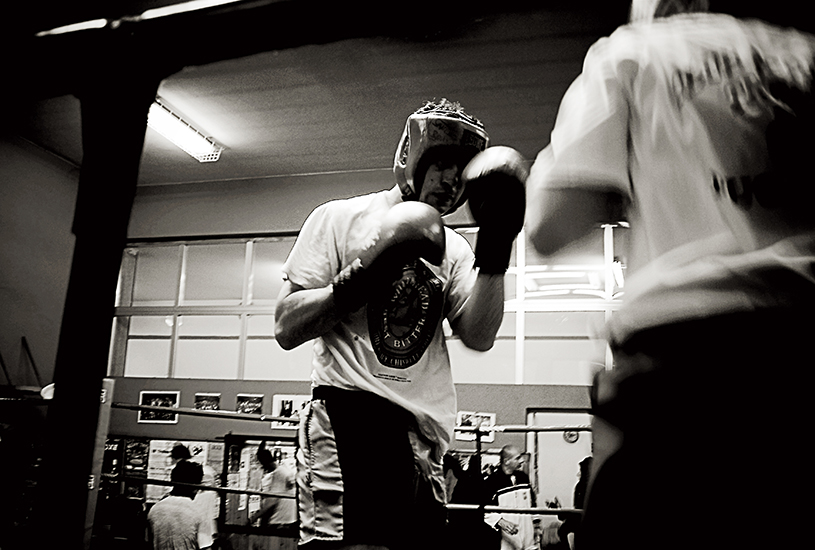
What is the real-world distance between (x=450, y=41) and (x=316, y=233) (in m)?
3.69

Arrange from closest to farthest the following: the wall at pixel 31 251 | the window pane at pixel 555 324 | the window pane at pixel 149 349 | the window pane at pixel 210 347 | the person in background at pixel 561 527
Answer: the person in background at pixel 561 527
the wall at pixel 31 251
the window pane at pixel 555 324
the window pane at pixel 210 347
the window pane at pixel 149 349

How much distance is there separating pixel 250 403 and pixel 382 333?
5956 mm

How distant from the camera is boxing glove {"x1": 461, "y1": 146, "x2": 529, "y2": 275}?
4.13 feet

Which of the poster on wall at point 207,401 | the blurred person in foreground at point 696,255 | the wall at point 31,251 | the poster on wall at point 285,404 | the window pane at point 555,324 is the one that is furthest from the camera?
the window pane at point 555,324

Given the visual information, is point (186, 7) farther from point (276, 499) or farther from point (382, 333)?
point (276, 499)

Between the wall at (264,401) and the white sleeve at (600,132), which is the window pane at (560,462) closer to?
the wall at (264,401)

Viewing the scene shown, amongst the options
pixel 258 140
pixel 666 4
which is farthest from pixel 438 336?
pixel 258 140

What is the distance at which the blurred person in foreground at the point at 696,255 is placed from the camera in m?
0.62

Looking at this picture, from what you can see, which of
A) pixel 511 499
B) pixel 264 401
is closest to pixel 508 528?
pixel 511 499

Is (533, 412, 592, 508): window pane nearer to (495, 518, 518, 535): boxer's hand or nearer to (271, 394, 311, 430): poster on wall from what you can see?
(495, 518, 518, 535): boxer's hand

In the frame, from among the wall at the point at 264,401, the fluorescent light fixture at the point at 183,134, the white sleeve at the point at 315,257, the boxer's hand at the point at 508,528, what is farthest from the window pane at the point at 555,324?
the white sleeve at the point at 315,257

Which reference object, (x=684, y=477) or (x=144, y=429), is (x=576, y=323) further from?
(x=684, y=477)

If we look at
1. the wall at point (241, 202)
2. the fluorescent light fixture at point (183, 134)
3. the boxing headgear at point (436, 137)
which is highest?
the fluorescent light fixture at point (183, 134)

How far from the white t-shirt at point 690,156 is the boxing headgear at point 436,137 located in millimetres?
780
